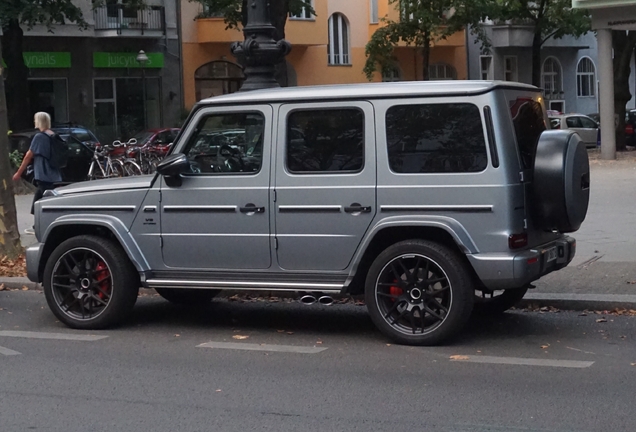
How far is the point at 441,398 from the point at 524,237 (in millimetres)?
1748

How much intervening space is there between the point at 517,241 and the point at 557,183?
1.66 feet

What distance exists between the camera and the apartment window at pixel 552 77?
5553cm

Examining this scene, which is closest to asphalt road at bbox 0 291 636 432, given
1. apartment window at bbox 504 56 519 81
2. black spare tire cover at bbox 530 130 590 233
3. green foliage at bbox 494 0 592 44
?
black spare tire cover at bbox 530 130 590 233

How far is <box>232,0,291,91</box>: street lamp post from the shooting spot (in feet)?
35.2

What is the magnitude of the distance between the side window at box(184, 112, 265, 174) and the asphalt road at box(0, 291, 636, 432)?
1369 mm

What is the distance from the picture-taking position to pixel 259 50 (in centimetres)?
1073

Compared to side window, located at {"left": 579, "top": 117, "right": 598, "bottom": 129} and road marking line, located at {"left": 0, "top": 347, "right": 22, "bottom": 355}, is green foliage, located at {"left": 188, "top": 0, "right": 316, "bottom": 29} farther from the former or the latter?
road marking line, located at {"left": 0, "top": 347, "right": 22, "bottom": 355}

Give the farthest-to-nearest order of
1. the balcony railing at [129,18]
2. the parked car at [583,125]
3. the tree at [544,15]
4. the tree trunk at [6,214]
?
1. the parked car at [583,125]
2. the tree at [544,15]
3. the balcony railing at [129,18]
4. the tree trunk at [6,214]

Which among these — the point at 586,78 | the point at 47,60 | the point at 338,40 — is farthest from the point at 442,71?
the point at 47,60

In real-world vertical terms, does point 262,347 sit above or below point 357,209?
below

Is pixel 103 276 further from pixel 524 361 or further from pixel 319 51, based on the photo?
pixel 319 51

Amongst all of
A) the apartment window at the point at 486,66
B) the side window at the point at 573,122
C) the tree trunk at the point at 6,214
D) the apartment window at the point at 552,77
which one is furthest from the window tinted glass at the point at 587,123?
the tree trunk at the point at 6,214

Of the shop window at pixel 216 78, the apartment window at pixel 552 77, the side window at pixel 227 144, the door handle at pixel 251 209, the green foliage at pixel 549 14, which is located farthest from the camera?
the apartment window at pixel 552 77

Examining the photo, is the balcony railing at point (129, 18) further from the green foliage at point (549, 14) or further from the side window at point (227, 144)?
the side window at point (227, 144)
